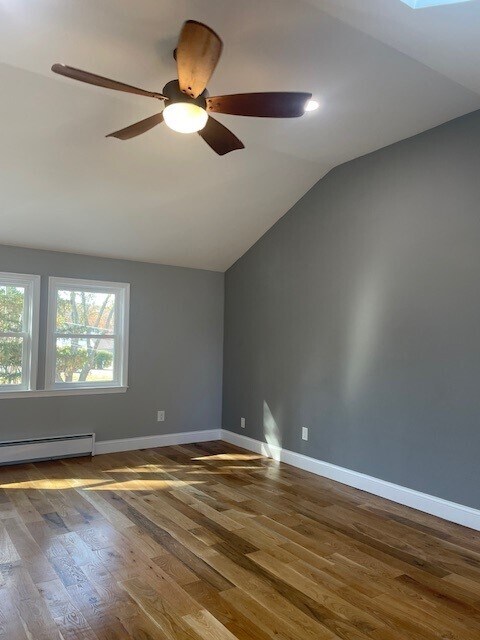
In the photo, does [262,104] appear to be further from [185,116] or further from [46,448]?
[46,448]

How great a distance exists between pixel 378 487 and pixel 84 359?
326cm

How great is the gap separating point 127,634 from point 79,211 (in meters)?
3.46

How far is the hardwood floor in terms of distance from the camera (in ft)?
7.04

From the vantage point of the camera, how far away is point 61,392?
4852 millimetres

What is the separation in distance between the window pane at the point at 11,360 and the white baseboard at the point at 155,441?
1.11 m

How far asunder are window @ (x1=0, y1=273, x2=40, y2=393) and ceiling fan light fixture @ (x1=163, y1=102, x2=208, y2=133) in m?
2.99

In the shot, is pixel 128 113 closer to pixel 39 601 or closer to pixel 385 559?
pixel 39 601

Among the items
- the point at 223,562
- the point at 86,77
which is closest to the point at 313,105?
the point at 86,77

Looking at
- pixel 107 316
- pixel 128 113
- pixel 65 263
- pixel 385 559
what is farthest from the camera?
pixel 107 316

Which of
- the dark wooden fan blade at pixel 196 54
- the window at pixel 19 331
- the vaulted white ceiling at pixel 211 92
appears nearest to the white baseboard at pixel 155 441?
the window at pixel 19 331

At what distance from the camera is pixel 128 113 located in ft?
10.8

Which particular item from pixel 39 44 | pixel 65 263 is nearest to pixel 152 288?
pixel 65 263

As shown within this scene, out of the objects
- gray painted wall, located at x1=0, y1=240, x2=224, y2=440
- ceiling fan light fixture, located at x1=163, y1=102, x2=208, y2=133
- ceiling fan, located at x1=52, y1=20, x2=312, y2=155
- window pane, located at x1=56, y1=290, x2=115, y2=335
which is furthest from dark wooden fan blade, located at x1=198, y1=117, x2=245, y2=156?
window pane, located at x1=56, y1=290, x2=115, y2=335

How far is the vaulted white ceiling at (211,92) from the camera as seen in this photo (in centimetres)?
233
